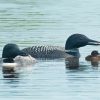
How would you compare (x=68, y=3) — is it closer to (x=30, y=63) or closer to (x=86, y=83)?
(x=30, y=63)

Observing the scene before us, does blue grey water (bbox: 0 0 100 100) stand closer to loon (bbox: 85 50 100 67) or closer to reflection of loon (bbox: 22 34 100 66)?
loon (bbox: 85 50 100 67)

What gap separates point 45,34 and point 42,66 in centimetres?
550

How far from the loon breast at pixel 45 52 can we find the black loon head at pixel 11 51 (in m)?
0.67

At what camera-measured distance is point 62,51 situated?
92.5ft

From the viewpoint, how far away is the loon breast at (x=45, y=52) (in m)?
27.7

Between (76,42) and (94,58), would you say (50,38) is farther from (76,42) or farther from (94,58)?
(94,58)

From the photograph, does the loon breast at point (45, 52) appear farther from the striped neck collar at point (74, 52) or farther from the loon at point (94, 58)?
the loon at point (94, 58)

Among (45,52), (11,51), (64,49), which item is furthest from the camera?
(64,49)

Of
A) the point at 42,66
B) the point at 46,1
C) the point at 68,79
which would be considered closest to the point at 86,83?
the point at 68,79

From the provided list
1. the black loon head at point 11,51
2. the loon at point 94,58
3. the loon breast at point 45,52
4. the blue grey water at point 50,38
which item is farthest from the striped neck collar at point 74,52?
the black loon head at point 11,51

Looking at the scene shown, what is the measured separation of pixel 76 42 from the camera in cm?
2875

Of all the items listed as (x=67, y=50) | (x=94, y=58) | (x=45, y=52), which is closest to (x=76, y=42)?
(x=67, y=50)

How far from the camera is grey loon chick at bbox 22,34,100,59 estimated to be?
27766mm

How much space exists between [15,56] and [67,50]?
2017 millimetres
